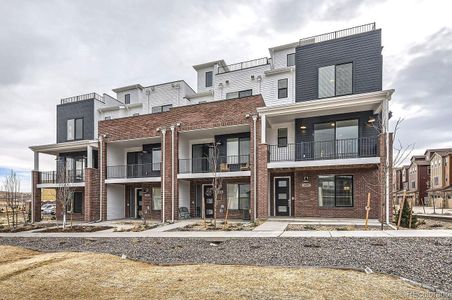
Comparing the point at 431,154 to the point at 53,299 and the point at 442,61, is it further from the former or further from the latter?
the point at 53,299

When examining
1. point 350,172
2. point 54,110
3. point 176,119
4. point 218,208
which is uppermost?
point 54,110

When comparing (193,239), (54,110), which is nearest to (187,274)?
(193,239)

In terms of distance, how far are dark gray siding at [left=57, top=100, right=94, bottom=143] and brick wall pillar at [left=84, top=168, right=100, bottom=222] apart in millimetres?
5552

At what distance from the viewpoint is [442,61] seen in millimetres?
17672

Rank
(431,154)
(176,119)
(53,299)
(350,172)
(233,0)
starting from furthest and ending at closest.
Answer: (431,154) < (176,119) < (350,172) < (233,0) < (53,299)

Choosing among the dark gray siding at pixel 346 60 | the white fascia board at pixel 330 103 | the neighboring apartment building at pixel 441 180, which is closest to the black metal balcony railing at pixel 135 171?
the white fascia board at pixel 330 103

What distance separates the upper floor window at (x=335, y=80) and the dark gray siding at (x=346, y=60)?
22 cm

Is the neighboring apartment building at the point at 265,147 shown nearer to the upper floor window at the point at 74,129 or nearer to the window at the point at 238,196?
the window at the point at 238,196

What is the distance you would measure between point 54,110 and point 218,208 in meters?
19.1

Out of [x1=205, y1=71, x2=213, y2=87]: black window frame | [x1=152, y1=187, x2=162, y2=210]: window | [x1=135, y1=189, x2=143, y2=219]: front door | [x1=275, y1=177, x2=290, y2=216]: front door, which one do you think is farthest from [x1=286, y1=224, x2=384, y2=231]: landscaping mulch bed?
[x1=205, y1=71, x2=213, y2=87]: black window frame

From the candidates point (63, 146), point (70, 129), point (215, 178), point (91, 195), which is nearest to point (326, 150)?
point (215, 178)

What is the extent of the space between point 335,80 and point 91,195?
17.0m

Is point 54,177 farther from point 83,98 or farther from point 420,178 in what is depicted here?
point 420,178

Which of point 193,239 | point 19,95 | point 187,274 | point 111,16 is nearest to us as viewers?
point 187,274
